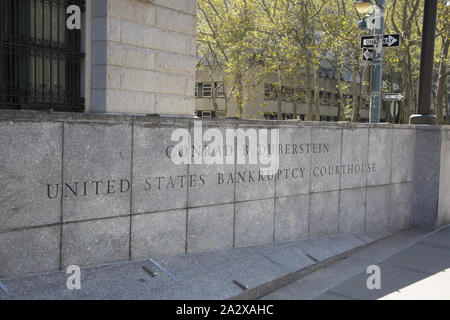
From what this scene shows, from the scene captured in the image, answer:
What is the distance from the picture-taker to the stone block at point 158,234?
18.8ft

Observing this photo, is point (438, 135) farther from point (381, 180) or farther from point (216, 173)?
point (216, 173)

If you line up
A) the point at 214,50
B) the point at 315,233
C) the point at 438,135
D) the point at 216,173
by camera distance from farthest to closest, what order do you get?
the point at 214,50 → the point at 438,135 → the point at 315,233 → the point at 216,173

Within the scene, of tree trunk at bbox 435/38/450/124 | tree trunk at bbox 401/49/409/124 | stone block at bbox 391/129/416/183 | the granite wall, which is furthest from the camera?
tree trunk at bbox 401/49/409/124

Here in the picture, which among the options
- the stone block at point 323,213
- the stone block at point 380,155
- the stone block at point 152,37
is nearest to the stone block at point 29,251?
the stone block at point 323,213

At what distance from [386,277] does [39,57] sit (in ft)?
20.7

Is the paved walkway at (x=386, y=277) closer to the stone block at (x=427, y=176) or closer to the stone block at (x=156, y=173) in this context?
the stone block at (x=427, y=176)

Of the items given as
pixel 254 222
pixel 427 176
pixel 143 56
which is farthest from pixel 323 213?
pixel 143 56

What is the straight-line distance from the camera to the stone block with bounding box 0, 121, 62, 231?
4.66 metres

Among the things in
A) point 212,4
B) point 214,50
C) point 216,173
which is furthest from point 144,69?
point 214,50

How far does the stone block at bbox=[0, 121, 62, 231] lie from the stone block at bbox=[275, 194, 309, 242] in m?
3.45

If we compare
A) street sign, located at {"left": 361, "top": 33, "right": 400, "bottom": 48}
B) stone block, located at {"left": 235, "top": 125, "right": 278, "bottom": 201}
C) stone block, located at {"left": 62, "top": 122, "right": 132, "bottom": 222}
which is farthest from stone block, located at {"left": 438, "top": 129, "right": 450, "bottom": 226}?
stone block, located at {"left": 62, "top": 122, "right": 132, "bottom": 222}

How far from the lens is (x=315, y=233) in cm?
798

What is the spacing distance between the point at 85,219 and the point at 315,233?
160 inches

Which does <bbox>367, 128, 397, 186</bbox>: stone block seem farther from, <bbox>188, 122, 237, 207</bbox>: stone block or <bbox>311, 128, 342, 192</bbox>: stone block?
<bbox>188, 122, 237, 207</bbox>: stone block
